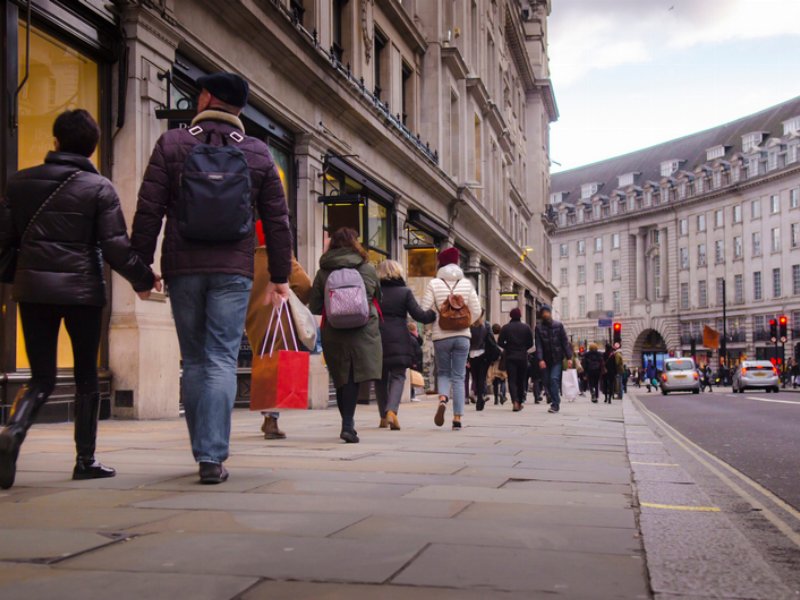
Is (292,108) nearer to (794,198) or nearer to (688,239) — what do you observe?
(794,198)

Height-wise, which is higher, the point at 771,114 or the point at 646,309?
the point at 771,114

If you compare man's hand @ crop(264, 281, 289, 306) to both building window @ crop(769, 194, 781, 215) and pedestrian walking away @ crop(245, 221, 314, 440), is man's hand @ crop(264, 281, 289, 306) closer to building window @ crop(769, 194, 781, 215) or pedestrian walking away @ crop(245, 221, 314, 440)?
pedestrian walking away @ crop(245, 221, 314, 440)

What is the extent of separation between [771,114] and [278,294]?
87148 mm

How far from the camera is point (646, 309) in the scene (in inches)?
3814

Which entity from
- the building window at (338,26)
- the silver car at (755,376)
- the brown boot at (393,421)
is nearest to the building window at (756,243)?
the silver car at (755,376)

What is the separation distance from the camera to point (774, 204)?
7800 cm

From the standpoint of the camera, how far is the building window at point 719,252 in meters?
84.9

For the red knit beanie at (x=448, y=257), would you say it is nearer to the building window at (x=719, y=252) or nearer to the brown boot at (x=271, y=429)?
the brown boot at (x=271, y=429)

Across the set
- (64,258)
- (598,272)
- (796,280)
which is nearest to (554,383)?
(64,258)

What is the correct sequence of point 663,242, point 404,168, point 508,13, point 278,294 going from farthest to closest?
1. point 663,242
2. point 508,13
3. point 404,168
4. point 278,294

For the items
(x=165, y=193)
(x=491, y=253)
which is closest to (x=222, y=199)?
(x=165, y=193)

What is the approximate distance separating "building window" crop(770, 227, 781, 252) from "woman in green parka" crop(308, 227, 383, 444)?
74.6 m

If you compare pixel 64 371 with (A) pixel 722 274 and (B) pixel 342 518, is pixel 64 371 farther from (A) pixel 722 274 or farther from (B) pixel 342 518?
(A) pixel 722 274

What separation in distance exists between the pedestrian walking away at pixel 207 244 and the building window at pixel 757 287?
79.8 meters
